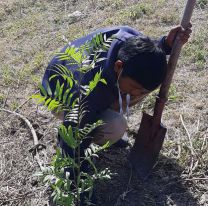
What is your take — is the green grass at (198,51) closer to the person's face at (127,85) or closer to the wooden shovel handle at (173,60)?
the wooden shovel handle at (173,60)

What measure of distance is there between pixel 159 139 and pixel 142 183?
0.29m

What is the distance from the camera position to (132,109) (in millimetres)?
3562

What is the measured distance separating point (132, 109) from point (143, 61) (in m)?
1.23

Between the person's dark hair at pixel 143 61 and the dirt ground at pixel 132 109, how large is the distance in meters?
0.47

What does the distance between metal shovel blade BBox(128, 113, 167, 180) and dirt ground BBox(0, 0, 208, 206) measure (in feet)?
0.16

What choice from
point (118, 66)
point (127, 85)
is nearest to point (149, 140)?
point (127, 85)

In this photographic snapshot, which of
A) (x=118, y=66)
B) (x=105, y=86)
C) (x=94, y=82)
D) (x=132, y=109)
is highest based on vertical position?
(x=94, y=82)

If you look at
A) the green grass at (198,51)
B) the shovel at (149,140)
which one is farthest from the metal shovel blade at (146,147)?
the green grass at (198,51)

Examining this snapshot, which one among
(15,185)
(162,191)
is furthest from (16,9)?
(162,191)

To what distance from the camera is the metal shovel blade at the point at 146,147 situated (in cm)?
296

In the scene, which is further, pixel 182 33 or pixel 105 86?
pixel 182 33

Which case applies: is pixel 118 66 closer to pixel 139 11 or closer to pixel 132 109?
pixel 132 109

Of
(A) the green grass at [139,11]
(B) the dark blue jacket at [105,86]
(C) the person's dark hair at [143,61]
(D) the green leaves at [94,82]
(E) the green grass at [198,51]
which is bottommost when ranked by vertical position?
(A) the green grass at [139,11]

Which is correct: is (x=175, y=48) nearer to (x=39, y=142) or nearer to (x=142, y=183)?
(x=142, y=183)
